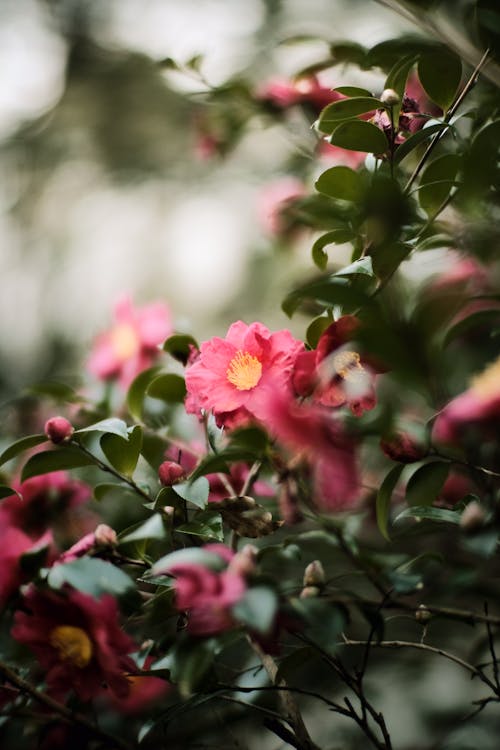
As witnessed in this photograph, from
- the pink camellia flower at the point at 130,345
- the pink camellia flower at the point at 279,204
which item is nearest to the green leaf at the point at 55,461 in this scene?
the pink camellia flower at the point at 130,345

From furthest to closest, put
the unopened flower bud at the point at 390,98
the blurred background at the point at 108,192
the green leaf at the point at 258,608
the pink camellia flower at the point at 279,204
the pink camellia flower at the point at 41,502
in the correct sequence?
the blurred background at the point at 108,192, the pink camellia flower at the point at 279,204, the pink camellia flower at the point at 41,502, the unopened flower bud at the point at 390,98, the green leaf at the point at 258,608

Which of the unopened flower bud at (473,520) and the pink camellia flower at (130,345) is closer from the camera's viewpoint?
the unopened flower bud at (473,520)

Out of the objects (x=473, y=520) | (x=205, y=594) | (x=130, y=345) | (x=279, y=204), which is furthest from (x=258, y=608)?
(x=279, y=204)

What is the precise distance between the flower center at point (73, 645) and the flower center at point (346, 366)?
1.05 feet

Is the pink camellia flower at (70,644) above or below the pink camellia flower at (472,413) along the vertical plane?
below

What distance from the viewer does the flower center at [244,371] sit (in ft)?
2.14

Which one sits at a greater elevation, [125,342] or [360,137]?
[360,137]

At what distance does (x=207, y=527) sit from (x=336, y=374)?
178 mm

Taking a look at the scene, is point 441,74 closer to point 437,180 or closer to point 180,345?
point 437,180

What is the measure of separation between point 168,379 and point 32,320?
1692 millimetres

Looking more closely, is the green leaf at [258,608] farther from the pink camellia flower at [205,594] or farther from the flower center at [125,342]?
the flower center at [125,342]

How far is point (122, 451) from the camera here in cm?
68

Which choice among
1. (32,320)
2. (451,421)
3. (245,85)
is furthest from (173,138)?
(451,421)

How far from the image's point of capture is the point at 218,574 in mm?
500
